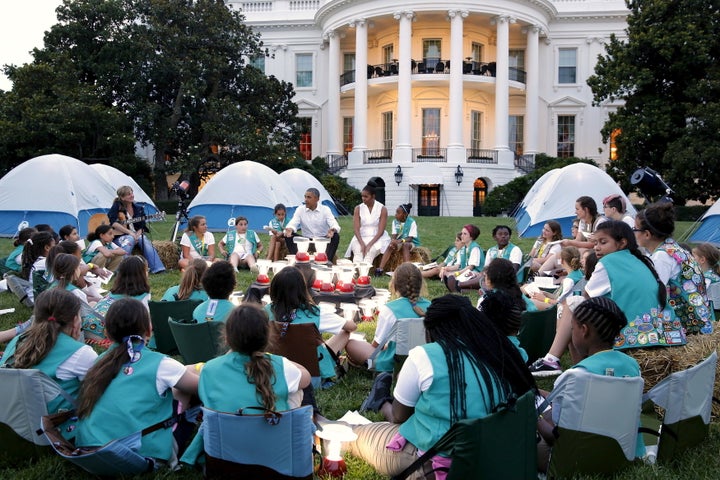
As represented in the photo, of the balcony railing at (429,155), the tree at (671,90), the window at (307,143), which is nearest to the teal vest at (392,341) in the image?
the tree at (671,90)

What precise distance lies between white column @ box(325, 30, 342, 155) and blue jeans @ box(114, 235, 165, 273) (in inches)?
997

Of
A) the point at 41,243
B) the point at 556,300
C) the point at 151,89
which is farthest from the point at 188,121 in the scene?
the point at 556,300

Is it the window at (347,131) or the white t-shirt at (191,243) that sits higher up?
the window at (347,131)

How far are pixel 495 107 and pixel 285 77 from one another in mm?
12418

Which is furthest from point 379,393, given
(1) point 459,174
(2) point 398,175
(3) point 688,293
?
(1) point 459,174

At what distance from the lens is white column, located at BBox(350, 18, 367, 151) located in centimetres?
3238

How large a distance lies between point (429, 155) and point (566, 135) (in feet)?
29.2

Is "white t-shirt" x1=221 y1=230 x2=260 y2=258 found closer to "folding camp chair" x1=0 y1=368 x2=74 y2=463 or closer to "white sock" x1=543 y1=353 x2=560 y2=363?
"white sock" x1=543 y1=353 x2=560 y2=363

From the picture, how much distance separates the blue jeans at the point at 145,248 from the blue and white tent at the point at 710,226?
1090 cm

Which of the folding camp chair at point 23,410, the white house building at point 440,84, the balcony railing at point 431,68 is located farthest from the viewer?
the balcony railing at point 431,68

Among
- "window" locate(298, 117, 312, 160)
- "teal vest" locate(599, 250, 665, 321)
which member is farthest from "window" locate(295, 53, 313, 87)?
"teal vest" locate(599, 250, 665, 321)

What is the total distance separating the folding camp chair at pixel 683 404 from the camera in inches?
123

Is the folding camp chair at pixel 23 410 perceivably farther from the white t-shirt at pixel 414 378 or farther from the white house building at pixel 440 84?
the white house building at pixel 440 84

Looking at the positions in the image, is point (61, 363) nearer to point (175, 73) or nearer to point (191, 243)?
point (191, 243)
